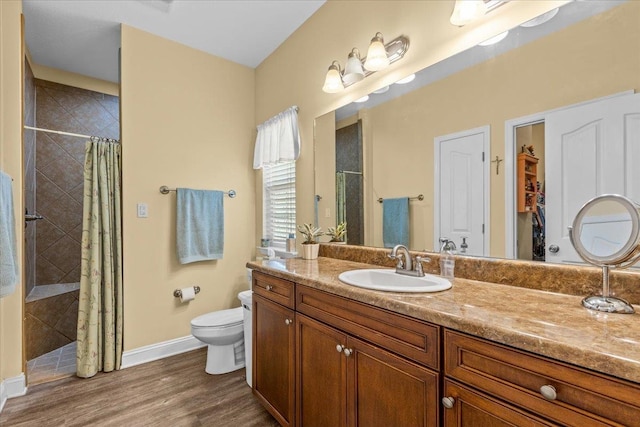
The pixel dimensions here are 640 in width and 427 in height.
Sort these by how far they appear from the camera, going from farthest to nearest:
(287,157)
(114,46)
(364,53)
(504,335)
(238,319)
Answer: (114,46)
(287,157)
(238,319)
(364,53)
(504,335)

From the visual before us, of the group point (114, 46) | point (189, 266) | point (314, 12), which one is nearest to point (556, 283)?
point (314, 12)

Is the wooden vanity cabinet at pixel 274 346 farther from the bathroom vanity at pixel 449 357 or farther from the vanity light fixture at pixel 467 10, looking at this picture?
the vanity light fixture at pixel 467 10

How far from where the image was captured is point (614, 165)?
98cm

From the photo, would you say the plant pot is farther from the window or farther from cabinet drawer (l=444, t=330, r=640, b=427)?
cabinet drawer (l=444, t=330, r=640, b=427)

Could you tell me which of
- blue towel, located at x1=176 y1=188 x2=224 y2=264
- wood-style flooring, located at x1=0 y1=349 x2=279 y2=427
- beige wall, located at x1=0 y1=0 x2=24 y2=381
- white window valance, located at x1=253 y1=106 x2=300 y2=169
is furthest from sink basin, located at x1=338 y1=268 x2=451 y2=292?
beige wall, located at x1=0 y1=0 x2=24 y2=381

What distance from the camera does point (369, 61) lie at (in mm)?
1709

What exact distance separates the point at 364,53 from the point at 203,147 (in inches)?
67.0

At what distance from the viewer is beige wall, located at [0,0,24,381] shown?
6.41 feet

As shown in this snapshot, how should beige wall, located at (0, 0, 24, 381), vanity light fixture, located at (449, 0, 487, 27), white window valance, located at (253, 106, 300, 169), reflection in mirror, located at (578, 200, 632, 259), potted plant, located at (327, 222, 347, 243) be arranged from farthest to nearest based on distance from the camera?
white window valance, located at (253, 106, 300, 169), potted plant, located at (327, 222, 347, 243), beige wall, located at (0, 0, 24, 381), vanity light fixture, located at (449, 0, 487, 27), reflection in mirror, located at (578, 200, 632, 259)

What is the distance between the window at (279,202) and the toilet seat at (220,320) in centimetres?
74

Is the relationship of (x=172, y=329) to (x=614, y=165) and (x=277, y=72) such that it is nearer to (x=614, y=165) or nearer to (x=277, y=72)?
(x=277, y=72)

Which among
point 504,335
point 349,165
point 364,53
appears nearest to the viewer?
point 504,335

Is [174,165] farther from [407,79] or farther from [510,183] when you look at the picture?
[510,183]

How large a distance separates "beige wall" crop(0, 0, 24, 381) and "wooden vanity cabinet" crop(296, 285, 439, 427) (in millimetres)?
2018
